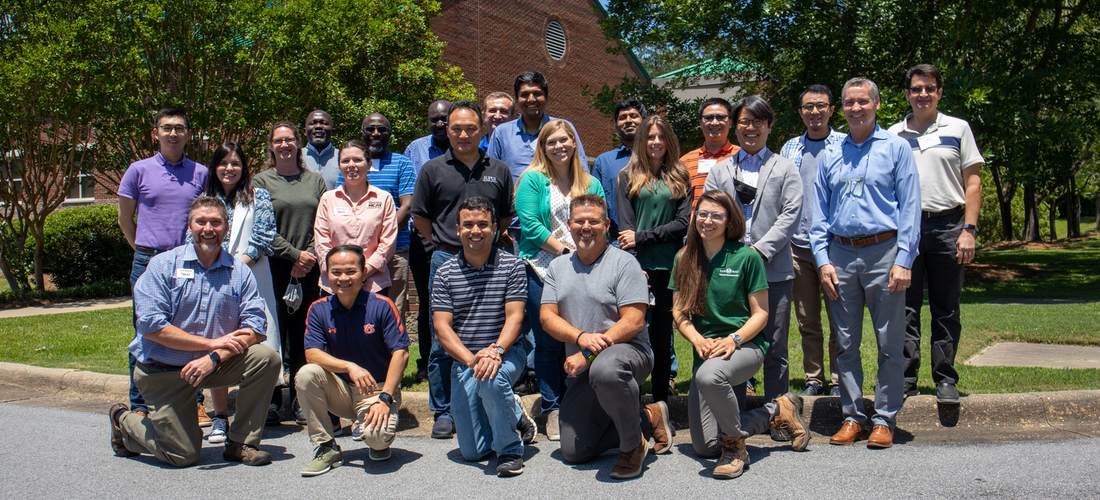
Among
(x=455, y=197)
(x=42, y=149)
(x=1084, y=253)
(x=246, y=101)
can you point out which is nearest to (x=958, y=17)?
(x=455, y=197)

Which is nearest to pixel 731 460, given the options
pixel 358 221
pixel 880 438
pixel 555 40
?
pixel 880 438

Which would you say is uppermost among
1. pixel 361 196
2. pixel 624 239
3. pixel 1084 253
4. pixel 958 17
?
pixel 958 17

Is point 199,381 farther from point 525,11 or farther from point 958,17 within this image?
point 525,11

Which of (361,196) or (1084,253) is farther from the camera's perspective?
(1084,253)

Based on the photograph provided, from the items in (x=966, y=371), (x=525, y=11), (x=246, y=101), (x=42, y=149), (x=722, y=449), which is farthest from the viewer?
(x=525, y=11)

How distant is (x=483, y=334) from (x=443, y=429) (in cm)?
89

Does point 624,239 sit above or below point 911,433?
above

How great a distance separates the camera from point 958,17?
12219mm

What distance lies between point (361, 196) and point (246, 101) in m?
9.54

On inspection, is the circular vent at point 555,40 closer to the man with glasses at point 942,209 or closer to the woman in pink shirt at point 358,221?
the woman in pink shirt at point 358,221

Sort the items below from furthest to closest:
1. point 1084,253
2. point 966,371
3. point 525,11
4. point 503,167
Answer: point 525,11
point 1084,253
point 966,371
point 503,167

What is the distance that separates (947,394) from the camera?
4.68m

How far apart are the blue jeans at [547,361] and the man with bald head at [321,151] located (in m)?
2.23

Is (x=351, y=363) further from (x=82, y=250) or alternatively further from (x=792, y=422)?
(x=82, y=250)
